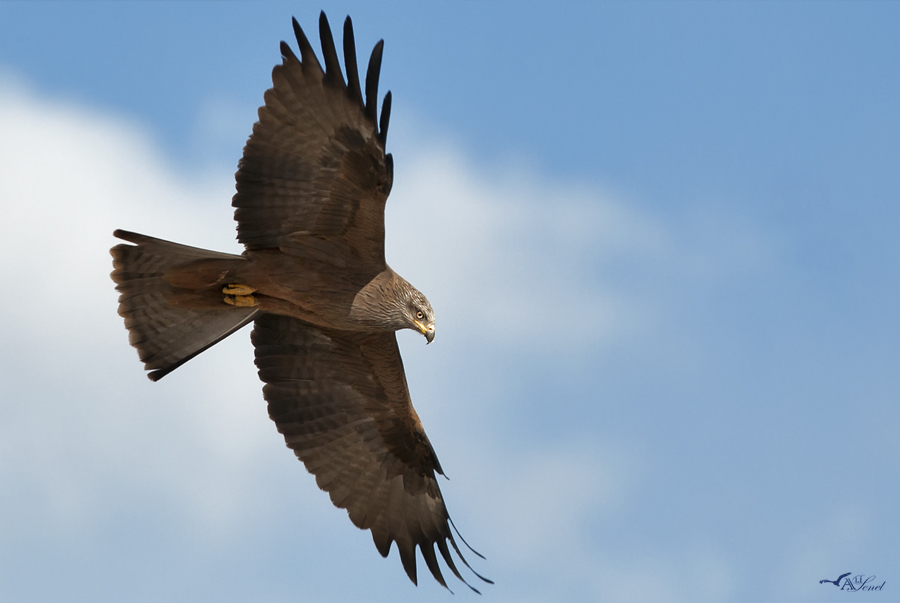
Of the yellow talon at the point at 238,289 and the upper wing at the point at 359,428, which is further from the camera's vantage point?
the upper wing at the point at 359,428

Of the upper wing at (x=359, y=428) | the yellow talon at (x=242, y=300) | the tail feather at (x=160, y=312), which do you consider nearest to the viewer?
the tail feather at (x=160, y=312)

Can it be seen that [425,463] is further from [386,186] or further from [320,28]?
[320,28]

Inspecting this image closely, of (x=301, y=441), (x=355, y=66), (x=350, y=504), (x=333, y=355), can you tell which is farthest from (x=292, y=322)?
(x=355, y=66)

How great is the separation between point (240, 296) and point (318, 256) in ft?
2.45

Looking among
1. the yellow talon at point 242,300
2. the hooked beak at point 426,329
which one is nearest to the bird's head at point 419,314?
the hooked beak at point 426,329

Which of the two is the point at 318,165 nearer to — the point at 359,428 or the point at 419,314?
the point at 419,314

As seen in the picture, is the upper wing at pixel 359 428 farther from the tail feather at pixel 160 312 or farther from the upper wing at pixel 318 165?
the upper wing at pixel 318 165

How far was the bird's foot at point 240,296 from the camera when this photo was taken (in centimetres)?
903

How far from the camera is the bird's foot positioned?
9031 millimetres

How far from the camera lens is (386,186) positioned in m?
8.62

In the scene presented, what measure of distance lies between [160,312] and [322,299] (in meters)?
1.45

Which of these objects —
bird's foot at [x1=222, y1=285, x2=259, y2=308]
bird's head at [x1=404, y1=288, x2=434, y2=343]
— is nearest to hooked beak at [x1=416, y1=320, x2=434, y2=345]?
bird's head at [x1=404, y1=288, x2=434, y2=343]

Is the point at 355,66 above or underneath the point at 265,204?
above

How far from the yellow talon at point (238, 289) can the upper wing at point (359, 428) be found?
976 millimetres
